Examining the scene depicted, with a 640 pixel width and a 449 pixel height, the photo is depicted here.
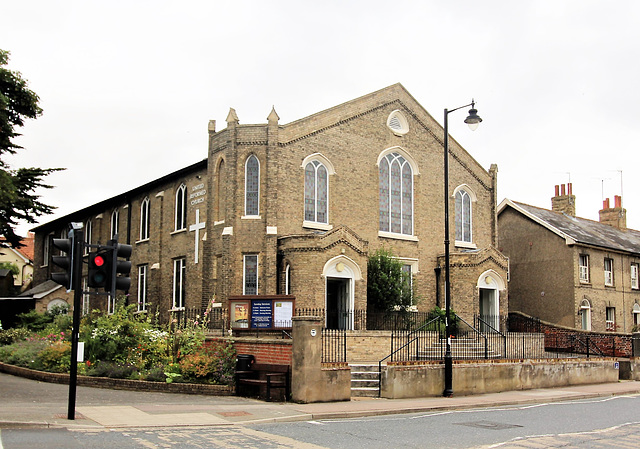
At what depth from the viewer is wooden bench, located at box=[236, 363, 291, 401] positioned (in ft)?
54.4

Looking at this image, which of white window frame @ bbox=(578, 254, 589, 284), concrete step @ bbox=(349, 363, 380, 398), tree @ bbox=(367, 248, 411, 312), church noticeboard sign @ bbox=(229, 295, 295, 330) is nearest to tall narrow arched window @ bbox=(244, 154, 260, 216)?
tree @ bbox=(367, 248, 411, 312)

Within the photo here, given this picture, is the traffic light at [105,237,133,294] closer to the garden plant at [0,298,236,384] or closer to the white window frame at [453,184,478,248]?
the garden plant at [0,298,236,384]

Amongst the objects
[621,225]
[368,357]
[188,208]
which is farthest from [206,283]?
[621,225]

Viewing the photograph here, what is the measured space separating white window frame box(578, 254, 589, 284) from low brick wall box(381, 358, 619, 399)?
34.9 feet

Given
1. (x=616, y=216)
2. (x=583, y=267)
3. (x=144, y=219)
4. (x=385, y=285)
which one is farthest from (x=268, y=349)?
(x=616, y=216)

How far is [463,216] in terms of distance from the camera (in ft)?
109

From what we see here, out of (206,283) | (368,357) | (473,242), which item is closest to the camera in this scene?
(368,357)

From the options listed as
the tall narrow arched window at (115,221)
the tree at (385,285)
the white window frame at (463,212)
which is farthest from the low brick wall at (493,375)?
the tall narrow arched window at (115,221)

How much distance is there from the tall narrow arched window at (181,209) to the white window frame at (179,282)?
1.59 meters

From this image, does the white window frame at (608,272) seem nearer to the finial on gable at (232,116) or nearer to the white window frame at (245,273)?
the white window frame at (245,273)

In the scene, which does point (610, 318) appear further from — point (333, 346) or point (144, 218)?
point (144, 218)

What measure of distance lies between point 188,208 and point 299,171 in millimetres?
6376

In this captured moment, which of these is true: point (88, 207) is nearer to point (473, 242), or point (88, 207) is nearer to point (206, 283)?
point (206, 283)

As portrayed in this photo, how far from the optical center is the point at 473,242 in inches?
1307
